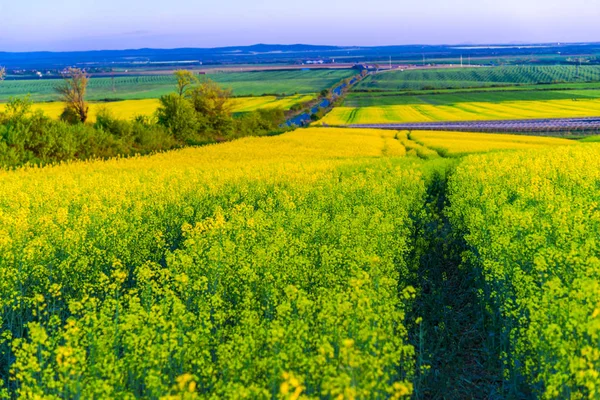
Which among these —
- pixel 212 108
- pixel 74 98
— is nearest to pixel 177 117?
pixel 212 108

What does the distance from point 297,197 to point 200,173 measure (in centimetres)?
693

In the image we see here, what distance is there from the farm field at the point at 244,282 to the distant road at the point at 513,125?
44.9 m

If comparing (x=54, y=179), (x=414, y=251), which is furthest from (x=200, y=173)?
(x=414, y=251)

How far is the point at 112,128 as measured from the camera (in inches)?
1629

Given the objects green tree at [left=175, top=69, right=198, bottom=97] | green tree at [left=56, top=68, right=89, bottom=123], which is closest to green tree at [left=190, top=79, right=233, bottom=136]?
green tree at [left=175, top=69, right=198, bottom=97]

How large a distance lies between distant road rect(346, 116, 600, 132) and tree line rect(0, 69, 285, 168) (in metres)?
20.2

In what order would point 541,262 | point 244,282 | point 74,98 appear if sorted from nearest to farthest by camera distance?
1. point 541,262
2. point 244,282
3. point 74,98

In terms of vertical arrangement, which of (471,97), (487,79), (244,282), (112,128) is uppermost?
(487,79)

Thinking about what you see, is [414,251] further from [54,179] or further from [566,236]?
[54,179]

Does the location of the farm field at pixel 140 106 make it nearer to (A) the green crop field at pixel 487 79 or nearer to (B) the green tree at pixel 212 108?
(B) the green tree at pixel 212 108

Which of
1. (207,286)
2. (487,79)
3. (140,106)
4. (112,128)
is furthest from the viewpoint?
(487,79)

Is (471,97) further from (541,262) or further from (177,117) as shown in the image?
(541,262)

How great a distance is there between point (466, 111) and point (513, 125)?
18.6m

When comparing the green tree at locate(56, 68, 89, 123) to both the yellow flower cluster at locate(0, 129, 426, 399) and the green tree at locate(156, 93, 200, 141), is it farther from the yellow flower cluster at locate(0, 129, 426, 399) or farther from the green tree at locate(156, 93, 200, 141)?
the yellow flower cluster at locate(0, 129, 426, 399)
